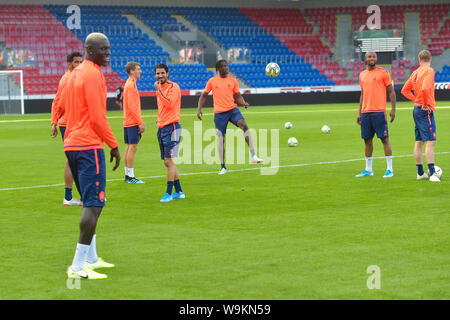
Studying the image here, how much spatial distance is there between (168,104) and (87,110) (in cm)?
557

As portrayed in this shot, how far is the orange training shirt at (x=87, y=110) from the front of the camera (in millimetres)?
6926

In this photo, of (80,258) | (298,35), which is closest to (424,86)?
(80,258)

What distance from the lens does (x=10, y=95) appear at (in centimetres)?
3884

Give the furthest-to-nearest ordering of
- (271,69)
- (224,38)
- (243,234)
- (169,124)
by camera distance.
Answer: (224,38) → (271,69) → (169,124) → (243,234)

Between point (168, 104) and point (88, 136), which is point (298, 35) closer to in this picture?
point (168, 104)

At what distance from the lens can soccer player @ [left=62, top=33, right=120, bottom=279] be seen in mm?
6965

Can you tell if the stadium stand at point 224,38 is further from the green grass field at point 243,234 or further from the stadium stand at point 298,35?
the green grass field at point 243,234

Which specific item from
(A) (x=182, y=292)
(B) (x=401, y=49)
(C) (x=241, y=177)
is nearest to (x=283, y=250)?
(A) (x=182, y=292)

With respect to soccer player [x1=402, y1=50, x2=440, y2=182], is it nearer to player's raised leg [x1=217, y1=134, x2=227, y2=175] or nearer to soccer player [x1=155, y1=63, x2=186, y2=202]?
player's raised leg [x1=217, y1=134, x2=227, y2=175]

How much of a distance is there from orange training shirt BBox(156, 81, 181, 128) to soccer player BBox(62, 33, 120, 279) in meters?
5.30

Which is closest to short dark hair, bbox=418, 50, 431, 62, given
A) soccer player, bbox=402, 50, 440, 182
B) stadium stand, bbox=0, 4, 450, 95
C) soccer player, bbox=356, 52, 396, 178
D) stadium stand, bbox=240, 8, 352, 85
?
soccer player, bbox=402, 50, 440, 182

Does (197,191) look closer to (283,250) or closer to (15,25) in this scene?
(283,250)

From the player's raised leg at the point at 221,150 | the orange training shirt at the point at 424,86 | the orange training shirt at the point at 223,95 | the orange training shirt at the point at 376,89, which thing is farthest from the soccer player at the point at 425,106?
the player's raised leg at the point at 221,150
